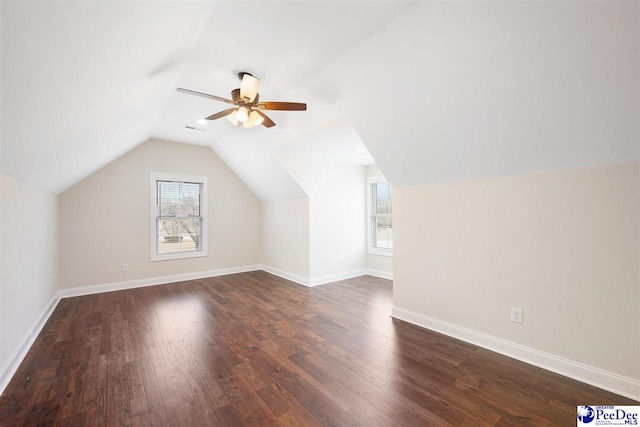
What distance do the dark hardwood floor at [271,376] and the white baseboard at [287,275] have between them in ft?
4.78

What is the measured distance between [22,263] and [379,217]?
207 inches

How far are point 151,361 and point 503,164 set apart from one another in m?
3.63

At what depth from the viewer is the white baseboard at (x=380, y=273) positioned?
548cm

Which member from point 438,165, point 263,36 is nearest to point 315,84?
point 263,36

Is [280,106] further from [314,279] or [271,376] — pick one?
[314,279]

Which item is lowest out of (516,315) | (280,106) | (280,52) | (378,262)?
(378,262)

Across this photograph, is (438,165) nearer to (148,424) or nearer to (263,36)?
(263,36)

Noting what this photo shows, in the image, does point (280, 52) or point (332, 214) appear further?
point (332, 214)

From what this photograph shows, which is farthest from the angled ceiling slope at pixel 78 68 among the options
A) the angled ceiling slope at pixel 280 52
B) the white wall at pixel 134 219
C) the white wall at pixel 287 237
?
the white wall at pixel 287 237

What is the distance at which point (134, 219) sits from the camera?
16.3 feet

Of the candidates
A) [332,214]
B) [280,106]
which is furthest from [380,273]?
[280,106]

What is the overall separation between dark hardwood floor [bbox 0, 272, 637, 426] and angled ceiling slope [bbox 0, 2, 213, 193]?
5.70ft
